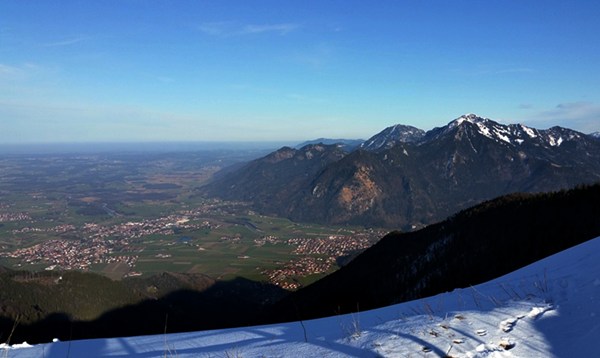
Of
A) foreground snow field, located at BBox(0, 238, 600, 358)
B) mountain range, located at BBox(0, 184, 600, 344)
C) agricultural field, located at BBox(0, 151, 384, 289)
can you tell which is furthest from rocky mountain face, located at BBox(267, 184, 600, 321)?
agricultural field, located at BBox(0, 151, 384, 289)

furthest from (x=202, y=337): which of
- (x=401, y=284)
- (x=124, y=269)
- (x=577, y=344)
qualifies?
(x=124, y=269)

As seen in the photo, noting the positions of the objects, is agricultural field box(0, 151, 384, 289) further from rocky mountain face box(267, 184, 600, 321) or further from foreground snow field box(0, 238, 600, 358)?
foreground snow field box(0, 238, 600, 358)

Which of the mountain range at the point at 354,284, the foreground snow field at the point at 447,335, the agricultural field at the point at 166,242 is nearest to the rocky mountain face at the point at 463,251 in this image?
the mountain range at the point at 354,284

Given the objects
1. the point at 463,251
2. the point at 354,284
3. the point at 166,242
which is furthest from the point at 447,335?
the point at 166,242

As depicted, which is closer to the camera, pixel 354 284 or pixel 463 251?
pixel 463 251

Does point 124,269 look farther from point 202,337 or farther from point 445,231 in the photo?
point 202,337

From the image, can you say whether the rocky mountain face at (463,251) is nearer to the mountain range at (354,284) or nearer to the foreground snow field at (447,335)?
the mountain range at (354,284)

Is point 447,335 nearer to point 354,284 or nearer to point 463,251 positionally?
point 463,251

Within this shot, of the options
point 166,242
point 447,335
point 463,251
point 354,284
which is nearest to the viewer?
point 447,335
